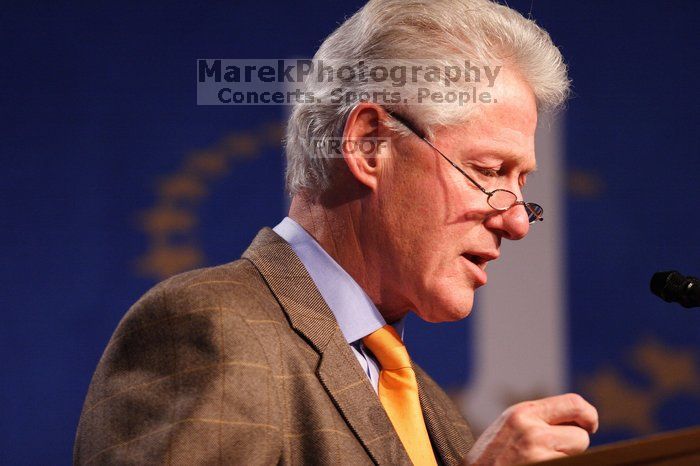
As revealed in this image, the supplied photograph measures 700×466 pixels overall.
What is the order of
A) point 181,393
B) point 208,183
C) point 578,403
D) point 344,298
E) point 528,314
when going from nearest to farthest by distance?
point 181,393 < point 578,403 < point 344,298 < point 208,183 < point 528,314

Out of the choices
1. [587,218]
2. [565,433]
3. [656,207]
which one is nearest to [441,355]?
[587,218]

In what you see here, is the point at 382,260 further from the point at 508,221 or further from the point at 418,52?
the point at 418,52

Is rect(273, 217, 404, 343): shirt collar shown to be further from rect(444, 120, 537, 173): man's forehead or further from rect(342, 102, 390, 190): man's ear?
rect(444, 120, 537, 173): man's forehead

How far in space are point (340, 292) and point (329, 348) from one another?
4.7 inches

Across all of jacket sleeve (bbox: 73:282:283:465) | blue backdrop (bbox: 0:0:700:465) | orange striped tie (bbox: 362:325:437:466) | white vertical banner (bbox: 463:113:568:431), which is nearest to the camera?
jacket sleeve (bbox: 73:282:283:465)

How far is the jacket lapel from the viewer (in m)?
1.15

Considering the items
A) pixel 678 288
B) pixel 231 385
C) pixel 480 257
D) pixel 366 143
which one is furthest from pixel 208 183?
pixel 678 288

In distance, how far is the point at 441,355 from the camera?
1998mm

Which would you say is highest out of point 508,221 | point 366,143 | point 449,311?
point 366,143

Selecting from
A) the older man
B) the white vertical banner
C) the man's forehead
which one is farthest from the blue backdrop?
the man's forehead

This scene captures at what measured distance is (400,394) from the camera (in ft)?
4.25

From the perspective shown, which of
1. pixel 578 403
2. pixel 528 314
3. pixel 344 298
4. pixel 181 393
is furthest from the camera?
pixel 528 314

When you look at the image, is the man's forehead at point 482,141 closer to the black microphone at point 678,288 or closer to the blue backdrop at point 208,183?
the black microphone at point 678,288

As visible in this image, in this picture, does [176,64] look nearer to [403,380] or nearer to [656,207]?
[403,380]
